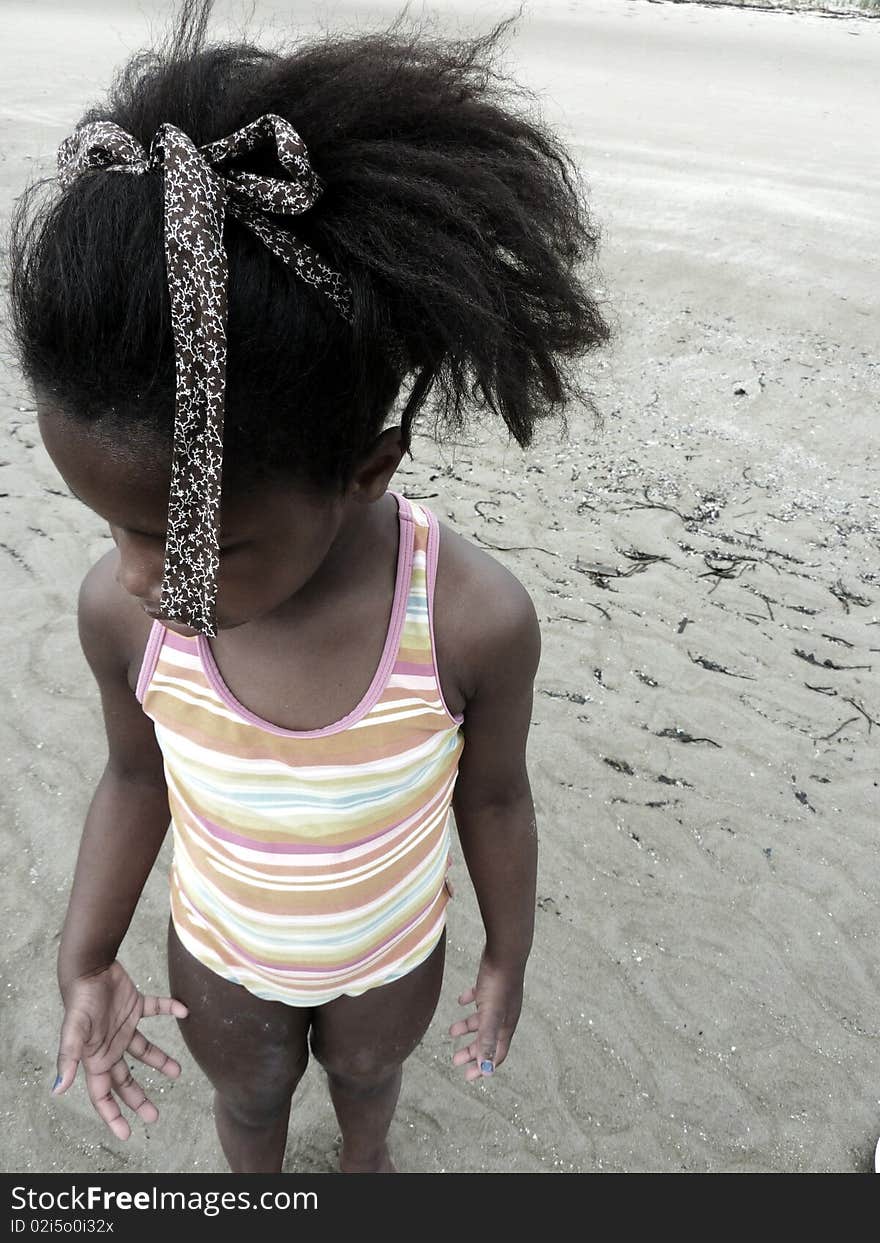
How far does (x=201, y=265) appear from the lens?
878 millimetres

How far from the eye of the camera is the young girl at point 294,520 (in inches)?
37.1

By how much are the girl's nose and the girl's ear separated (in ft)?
0.84

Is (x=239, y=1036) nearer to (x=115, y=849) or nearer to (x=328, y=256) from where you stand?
(x=115, y=849)

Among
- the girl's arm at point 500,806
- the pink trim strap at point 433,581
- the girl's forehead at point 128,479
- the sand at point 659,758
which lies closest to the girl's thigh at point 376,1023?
the girl's arm at point 500,806

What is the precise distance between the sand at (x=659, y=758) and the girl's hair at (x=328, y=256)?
2.46 feet

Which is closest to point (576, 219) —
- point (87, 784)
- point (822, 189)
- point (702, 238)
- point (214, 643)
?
point (214, 643)

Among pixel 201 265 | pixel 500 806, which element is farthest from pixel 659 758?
pixel 201 265

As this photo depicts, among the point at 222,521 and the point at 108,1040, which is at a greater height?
the point at 222,521

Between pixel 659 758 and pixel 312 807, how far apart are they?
7.11 feet

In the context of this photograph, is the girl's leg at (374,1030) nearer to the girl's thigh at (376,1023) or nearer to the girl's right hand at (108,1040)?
the girl's thigh at (376,1023)

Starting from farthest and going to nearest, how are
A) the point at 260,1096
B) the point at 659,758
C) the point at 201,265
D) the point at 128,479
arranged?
the point at 659,758 → the point at 260,1096 → the point at 128,479 → the point at 201,265

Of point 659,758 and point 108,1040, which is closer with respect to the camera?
point 108,1040

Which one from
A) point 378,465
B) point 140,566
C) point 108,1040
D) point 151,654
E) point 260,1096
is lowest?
point 260,1096
